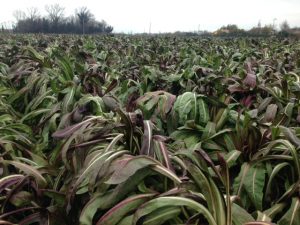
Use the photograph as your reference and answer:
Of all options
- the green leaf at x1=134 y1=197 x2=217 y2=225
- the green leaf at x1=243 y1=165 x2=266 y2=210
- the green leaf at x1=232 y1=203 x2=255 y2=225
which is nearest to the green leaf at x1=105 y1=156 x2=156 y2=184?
the green leaf at x1=134 y1=197 x2=217 y2=225

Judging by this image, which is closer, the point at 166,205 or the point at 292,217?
the point at 166,205

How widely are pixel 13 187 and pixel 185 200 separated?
0.80 m

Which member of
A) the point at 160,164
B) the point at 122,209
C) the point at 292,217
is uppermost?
the point at 160,164

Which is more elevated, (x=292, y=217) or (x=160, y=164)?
(x=160, y=164)

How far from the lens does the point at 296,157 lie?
186cm

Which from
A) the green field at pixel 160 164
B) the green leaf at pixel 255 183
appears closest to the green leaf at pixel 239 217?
the green field at pixel 160 164

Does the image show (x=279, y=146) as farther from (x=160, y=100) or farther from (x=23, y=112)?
(x=23, y=112)

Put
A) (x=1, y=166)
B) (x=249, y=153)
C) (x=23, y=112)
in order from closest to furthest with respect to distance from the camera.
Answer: (x=1, y=166), (x=249, y=153), (x=23, y=112)

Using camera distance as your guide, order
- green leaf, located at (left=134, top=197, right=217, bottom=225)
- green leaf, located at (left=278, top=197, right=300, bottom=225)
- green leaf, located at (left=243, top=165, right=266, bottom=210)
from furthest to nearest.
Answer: green leaf, located at (left=243, top=165, right=266, bottom=210) < green leaf, located at (left=278, top=197, right=300, bottom=225) < green leaf, located at (left=134, top=197, right=217, bottom=225)

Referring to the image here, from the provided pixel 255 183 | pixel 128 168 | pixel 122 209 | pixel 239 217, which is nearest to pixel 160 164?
pixel 128 168

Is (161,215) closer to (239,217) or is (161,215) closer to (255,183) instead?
(239,217)

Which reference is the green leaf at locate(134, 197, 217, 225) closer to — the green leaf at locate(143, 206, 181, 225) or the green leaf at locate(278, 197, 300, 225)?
the green leaf at locate(143, 206, 181, 225)

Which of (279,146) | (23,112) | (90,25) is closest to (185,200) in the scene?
(279,146)

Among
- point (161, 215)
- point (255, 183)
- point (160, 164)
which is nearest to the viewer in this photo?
point (161, 215)
